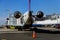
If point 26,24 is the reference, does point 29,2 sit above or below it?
above

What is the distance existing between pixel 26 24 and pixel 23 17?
1.49 meters

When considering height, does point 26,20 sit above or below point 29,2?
below

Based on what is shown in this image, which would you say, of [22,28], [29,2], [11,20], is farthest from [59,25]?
[29,2]

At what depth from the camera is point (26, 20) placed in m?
41.3

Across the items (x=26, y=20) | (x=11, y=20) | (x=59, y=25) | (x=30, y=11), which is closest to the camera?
(x=30, y=11)

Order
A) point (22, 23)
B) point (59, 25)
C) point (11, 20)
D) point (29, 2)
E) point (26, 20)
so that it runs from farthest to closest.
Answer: point (59, 25) → point (11, 20) → point (22, 23) → point (26, 20) → point (29, 2)

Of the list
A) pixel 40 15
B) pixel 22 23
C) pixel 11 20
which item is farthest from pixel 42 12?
pixel 11 20

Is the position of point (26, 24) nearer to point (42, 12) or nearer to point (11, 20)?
point (42, 12)

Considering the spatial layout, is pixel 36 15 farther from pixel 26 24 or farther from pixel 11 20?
pixel 11 20

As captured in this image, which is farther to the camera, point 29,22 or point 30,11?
point 29,22

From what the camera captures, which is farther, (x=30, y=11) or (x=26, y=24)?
(x=26, y=24)

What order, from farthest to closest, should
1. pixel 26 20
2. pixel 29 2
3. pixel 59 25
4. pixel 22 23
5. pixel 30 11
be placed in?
pixel 59 25 → pixel 22 23 → pixel 26 20 → pixel 30 11 → pixel 29 2

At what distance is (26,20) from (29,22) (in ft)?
2.24

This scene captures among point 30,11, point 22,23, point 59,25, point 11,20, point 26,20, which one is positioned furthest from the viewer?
point 59,25
